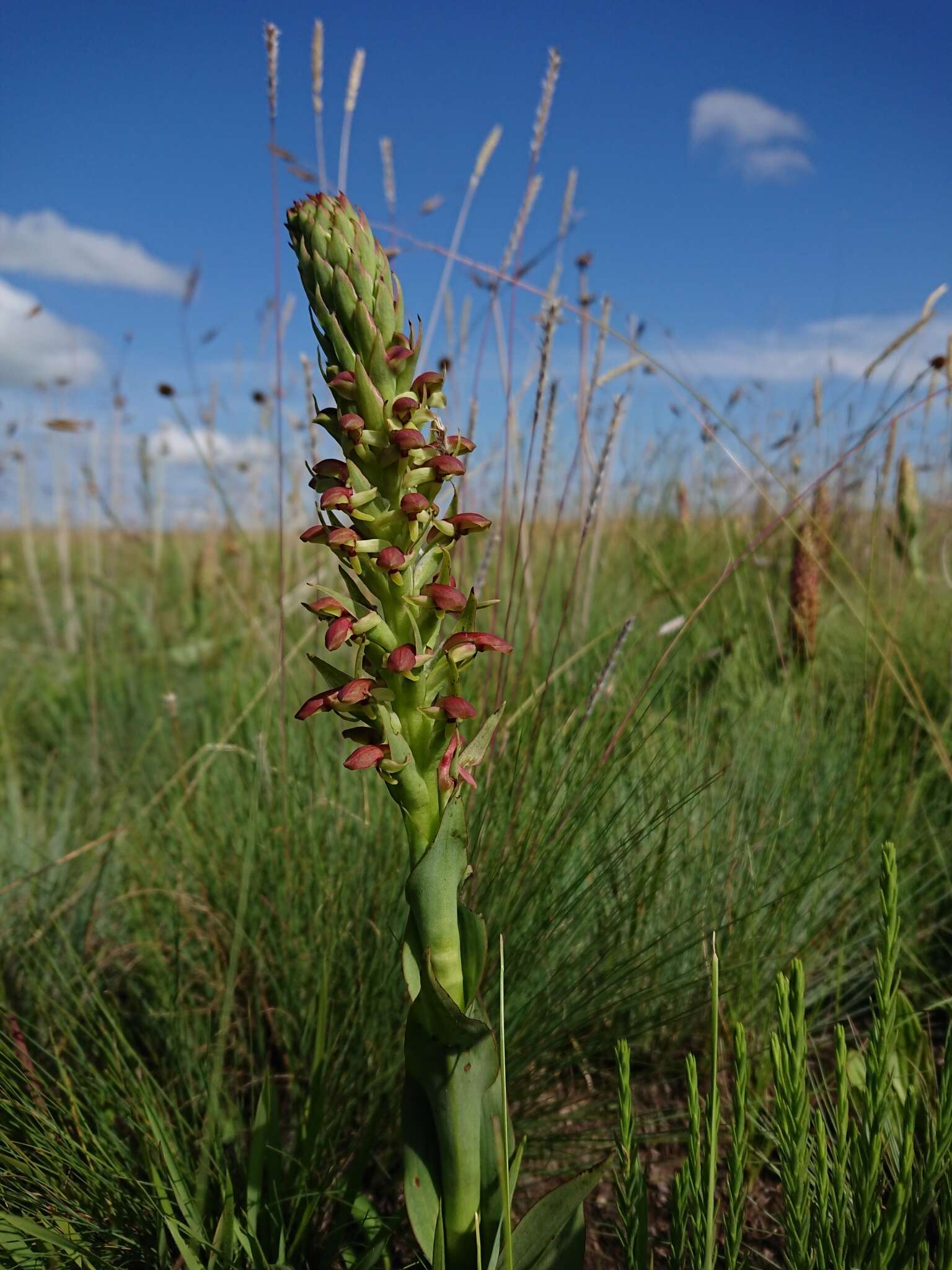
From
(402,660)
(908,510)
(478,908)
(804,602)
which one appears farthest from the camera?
(908,510)

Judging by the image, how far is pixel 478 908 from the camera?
111cm

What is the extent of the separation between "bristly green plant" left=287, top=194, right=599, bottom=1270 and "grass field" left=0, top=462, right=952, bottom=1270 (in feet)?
0.71

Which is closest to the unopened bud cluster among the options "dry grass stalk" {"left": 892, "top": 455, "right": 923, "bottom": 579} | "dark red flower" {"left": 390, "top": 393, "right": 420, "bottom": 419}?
"dark red flower" {"left": 390, "top": 393, "right": 420, "bottom": 419}

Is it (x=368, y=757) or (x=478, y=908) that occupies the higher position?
(x=368, y=757)

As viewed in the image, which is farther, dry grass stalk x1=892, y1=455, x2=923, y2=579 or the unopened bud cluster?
dry grass stalk x1=892, y1=455, x2=923, y2=579

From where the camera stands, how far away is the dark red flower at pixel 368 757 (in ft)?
2.33

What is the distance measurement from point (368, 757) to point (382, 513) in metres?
0.22

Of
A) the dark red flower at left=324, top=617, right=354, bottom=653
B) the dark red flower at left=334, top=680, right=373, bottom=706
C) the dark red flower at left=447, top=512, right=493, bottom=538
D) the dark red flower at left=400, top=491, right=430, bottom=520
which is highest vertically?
the dark red flower at left=400, top=491, right=430, bottom=520

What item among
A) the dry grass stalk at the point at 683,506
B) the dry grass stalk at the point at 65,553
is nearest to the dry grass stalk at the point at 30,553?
Answer: the dry grass stalk at the point at 65,553

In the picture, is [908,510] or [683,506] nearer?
[908,510]

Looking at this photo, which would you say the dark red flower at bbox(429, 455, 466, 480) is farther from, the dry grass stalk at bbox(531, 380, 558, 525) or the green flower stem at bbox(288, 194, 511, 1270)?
the dry grass stalk at bbox(531, 380, 558, 525)

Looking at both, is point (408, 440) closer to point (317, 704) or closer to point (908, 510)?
point (317, 704)

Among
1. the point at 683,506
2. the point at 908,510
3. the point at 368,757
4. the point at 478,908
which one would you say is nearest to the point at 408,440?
the point at 368,757

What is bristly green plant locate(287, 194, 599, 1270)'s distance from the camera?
→ 2.37 feet
